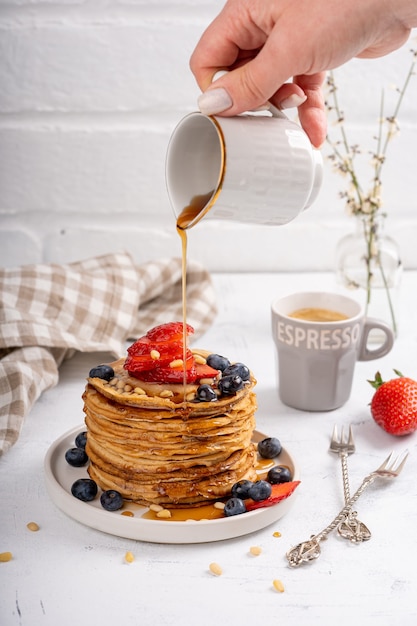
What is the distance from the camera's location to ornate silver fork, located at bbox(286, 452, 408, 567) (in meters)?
1.27

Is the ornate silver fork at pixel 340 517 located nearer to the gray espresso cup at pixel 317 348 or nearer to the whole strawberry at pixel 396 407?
the whole strawberry at pixel 396 407

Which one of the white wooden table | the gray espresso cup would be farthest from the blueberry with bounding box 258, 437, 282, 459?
the gray espresso cup

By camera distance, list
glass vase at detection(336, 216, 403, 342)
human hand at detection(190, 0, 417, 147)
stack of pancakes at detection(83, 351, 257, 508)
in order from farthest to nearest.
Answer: glass vase at detection(336, 216, 403, 342) → stack of pancakes at detection(83, 351, 257, 508) → human hand at detection(190, 0, 417, 147)

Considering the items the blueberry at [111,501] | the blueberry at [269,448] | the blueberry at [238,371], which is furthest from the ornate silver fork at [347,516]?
the blueberry at [111,501]

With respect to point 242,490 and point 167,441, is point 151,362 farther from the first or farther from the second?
point 242,490

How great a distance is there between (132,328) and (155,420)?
835 millimetres

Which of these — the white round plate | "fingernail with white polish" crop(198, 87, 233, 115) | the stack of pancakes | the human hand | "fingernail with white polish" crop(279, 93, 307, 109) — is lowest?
the white round plate

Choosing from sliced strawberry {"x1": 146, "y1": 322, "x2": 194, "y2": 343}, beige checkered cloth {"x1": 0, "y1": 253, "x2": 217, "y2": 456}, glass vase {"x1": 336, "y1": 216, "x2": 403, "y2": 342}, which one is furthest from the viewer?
glass vase {"x1": 336, "y1": 216, "x2": 403, "y2": 342}

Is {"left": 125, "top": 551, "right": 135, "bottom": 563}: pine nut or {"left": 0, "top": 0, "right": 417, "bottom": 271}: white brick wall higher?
{"left": 0, "top": 0, "right": 417, "bottom": 271}: white brick wall

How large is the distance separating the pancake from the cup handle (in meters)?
0.57

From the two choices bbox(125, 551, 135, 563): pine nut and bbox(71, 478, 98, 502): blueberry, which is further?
bbox(71, 478, 98, 502): blueberry

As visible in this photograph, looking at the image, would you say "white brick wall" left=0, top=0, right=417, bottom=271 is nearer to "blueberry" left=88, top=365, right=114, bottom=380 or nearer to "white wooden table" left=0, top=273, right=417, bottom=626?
"white wooden table" left=0, top=273, right=417, bottom=626

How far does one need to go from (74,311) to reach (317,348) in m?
0.68

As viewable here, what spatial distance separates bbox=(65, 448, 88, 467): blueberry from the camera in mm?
1494
